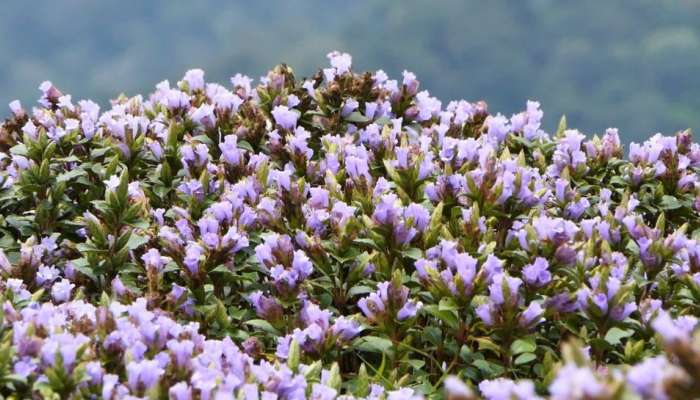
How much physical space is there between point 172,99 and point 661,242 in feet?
11.7

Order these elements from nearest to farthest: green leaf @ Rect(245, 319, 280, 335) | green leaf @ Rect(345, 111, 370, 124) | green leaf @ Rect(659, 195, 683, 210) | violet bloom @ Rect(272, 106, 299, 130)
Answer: green leaf @ Rect(245, 319, 280, 335)
green leaf @ Rect(659, 195, 683, 210)
violet bloom @ Rect(272, 106, 299, 130)
green leaf @ Rect(345, 111, 370, 124)

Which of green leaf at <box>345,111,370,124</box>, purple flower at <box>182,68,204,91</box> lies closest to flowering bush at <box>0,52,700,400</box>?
green leaf at <box>345,111,370,124</box>

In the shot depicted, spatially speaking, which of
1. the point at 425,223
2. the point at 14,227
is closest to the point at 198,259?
the point at 425,223

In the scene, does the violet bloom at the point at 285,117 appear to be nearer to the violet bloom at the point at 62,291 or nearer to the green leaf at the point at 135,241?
the green leaf at the point at 135,241

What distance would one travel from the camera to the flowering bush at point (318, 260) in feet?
13.0

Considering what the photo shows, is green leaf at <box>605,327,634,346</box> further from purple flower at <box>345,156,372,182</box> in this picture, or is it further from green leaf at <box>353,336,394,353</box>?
purple flower at <box>345,156,372,182</box>

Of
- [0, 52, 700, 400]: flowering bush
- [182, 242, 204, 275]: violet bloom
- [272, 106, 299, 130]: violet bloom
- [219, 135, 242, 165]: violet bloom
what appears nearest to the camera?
[0, 52, 700, 400]: flowering bush

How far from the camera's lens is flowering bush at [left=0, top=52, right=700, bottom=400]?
13.0ft

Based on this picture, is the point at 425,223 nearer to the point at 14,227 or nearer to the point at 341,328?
the point at 341,328

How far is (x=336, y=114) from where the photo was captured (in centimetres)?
683

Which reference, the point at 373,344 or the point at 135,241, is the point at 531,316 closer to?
the point at 373,344

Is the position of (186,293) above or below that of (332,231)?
below

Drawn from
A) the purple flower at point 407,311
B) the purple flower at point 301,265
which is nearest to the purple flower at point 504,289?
the purple flower at point 407,311

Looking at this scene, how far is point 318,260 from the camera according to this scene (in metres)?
4.89
